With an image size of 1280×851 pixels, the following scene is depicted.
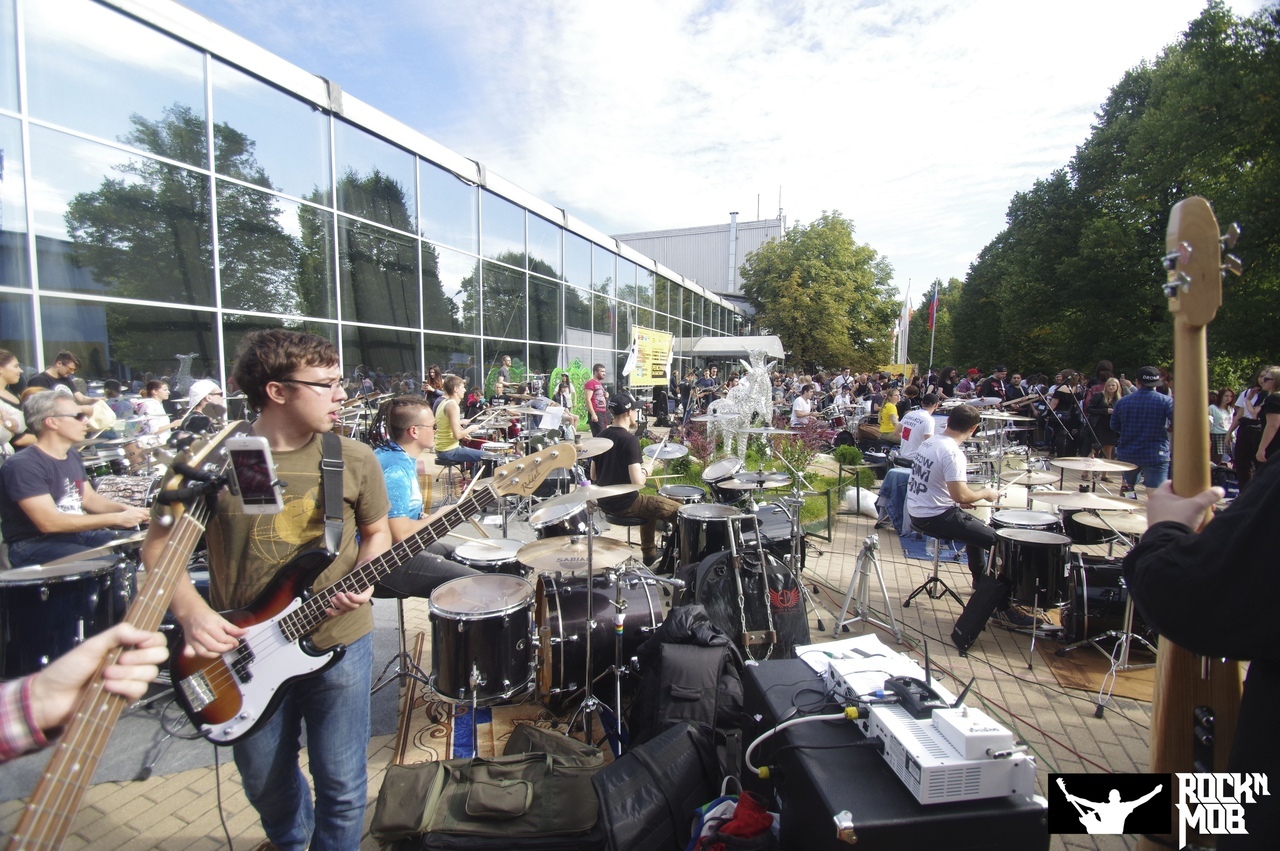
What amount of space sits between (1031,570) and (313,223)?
10.4 m

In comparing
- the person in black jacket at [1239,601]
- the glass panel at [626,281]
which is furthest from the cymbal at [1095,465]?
the glass panel at [626,281]

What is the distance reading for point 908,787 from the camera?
1917 millimetres

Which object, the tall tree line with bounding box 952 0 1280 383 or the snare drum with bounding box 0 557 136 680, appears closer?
the snare drum with bounding box 0 557 136 680

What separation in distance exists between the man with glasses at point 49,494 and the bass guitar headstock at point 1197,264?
5.48 meters

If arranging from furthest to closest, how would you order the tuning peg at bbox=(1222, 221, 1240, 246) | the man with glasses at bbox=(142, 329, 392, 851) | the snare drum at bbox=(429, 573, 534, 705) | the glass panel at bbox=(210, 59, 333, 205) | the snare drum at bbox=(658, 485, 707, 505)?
1. the glass panel at bbox=(210, 59, 333, 205)
2. the snare drum at bbox=(658, 485, 707, 505)
3. the snare drum at bbox=(429, 573, 534, 705)
4. the man with glasses at bbox=(142, 329, 392, 851)
5. the tuning peg at bbox=(1222, 221, 1240, 246)

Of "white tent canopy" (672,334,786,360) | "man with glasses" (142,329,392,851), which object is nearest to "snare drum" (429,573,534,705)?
"man with glasses" (142,329,392,851)

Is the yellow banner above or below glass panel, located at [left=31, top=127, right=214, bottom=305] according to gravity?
below

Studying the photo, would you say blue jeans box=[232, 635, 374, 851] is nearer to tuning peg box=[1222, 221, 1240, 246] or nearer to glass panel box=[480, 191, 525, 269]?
tuning peg box=[1222, 221, 1240, 246]

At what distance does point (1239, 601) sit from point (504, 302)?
14.2 m

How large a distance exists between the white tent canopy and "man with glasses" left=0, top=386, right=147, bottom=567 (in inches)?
836

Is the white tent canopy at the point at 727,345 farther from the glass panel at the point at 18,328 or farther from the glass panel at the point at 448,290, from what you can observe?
the glass panel at the point at 18,328

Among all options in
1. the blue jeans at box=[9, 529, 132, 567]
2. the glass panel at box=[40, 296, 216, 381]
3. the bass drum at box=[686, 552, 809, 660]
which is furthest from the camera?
the glass panel at box=[40, 296, 216, 381]

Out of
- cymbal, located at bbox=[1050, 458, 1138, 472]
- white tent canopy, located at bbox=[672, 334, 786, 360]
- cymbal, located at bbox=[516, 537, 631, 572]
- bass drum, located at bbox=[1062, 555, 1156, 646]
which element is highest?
white tent canopy, located at bbox=[672, 334, 786, 360]

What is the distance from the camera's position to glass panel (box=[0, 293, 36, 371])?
5988 mm
